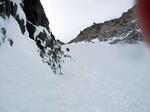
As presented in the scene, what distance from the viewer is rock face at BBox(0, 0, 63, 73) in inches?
460

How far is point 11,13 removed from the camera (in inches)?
468

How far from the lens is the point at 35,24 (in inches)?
568

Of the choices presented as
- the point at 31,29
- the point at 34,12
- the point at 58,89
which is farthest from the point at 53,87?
the point at 34,12

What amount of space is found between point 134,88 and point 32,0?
21.4ft

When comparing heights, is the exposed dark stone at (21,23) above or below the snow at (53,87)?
above

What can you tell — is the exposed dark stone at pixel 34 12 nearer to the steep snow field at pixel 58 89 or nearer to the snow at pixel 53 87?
the snow at pixel 53 87

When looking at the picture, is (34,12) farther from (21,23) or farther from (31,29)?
(21,23)

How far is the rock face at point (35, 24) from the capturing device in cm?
1167

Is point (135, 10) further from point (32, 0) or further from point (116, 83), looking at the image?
point (32, 0)

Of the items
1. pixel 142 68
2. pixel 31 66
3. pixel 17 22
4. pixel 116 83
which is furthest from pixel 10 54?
pixel 142 68

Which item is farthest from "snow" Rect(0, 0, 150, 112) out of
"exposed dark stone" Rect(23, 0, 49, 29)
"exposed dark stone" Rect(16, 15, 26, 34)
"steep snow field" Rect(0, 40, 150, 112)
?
"exposed dark stone" Rect(23, 0, 49, 29)

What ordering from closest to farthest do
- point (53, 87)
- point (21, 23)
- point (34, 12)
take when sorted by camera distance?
point (53, 87) → point (21, 23) → point (34, 12)

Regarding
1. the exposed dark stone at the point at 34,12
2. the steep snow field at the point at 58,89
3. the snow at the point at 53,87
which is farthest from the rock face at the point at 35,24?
the steep snow field at the point at 58,89

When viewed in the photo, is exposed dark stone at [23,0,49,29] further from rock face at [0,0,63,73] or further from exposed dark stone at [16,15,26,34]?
exposed dark stone at [16,15,26,34]
